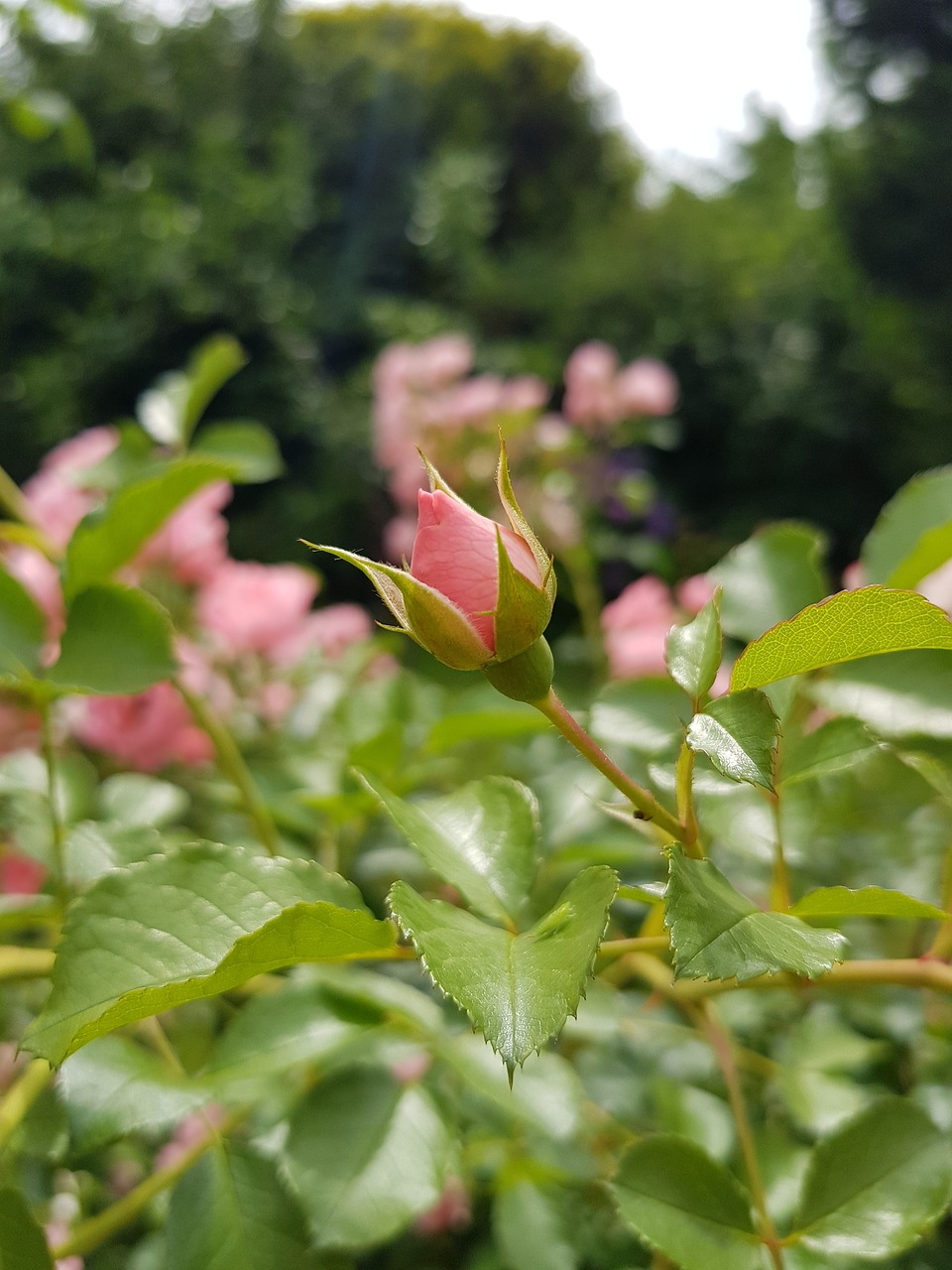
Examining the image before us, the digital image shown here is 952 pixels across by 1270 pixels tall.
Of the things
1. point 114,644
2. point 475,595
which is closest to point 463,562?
point 475,595

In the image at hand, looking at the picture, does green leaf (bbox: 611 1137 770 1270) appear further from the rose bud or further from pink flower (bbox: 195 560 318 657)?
pink flower (bbox: 195 560 318 657)

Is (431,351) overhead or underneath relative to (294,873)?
underneath

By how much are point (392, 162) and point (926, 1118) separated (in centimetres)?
385

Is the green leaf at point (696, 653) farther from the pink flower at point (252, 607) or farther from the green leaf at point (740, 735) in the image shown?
the pink flower at point (252, 607)

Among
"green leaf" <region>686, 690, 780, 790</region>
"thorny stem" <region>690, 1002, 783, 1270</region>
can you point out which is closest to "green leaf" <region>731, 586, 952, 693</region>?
"green leaf" <region>686, 690, 780, 790</region>

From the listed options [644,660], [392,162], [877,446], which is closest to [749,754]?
[644,660]

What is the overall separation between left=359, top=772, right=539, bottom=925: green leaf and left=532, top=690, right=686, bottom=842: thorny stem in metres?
0.03

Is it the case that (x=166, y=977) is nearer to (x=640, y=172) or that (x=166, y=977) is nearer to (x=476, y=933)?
(x=476, y=933)

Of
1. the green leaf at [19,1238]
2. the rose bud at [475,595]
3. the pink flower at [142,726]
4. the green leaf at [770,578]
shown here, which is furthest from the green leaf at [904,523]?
the pink flower at [142,726]

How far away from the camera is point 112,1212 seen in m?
0.20

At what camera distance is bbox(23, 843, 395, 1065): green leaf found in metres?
0.11

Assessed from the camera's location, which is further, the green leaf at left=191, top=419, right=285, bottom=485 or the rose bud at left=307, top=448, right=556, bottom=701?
the green leaf at left=191, top=419, right=285, bottom=485

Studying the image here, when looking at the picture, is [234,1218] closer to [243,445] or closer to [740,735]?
[740,735]

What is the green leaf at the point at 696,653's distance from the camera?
0.13 m
